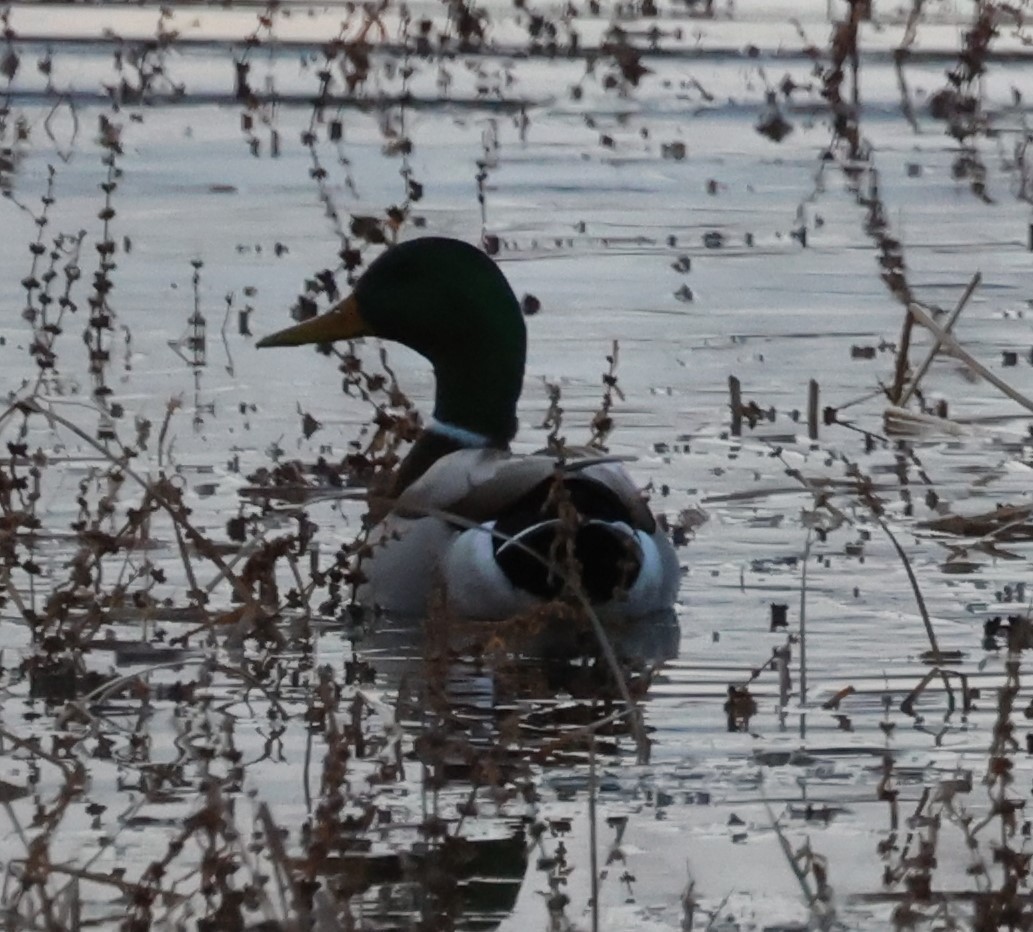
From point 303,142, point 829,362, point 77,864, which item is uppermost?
point 303,142

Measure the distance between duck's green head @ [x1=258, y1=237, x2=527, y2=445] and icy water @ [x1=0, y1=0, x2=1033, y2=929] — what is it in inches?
20.6

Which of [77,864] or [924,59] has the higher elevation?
[924,59]

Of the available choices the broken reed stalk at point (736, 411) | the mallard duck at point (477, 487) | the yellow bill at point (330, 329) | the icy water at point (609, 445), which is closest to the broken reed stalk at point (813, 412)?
the icy water at point (609, 445)

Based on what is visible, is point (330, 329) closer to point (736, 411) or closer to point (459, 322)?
point (459, 322)

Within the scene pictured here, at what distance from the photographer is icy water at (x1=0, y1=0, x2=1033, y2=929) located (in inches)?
217

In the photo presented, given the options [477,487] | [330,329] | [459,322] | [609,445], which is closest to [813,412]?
[609,445]

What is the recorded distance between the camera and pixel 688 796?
232 inches

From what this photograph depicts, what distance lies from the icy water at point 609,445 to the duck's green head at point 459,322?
1.72ft

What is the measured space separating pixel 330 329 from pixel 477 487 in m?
1.38

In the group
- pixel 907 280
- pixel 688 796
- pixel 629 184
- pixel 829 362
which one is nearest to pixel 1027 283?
pixel 907 280

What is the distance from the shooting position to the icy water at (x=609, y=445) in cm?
550

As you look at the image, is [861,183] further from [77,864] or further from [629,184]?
[77,864]

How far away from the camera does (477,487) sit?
755cm

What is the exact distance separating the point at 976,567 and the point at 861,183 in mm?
8000
